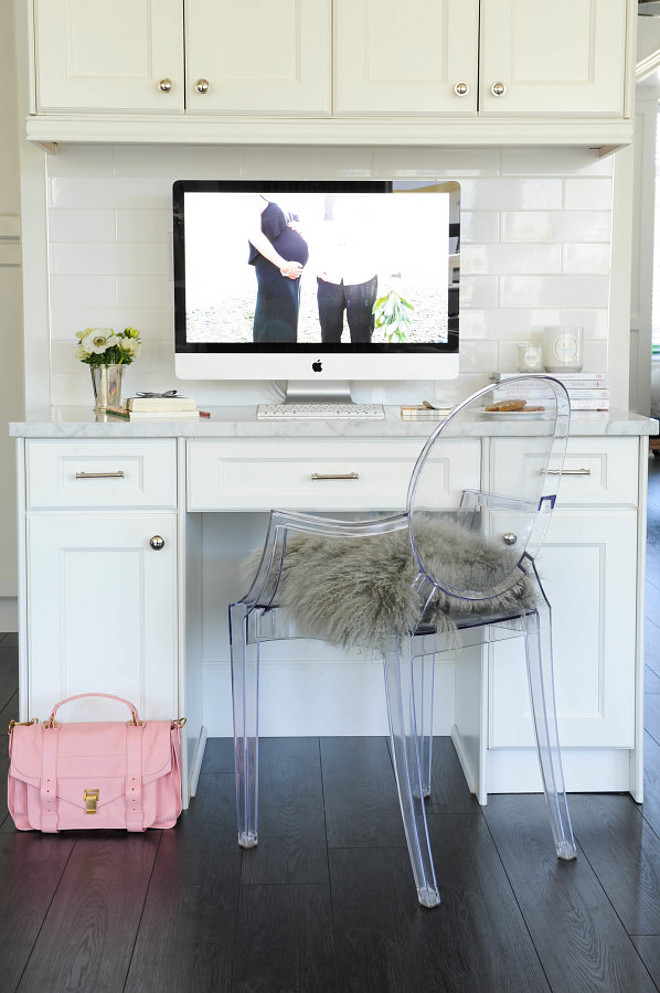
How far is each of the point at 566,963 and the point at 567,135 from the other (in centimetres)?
184

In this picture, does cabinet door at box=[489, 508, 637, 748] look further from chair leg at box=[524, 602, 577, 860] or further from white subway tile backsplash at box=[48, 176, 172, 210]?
white subway tile backsplash at box=[48, 176, 172, 210]

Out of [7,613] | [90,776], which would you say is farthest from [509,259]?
[7,613]

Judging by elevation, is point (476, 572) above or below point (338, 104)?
below

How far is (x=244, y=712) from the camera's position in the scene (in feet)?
7.65

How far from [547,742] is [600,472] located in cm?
61

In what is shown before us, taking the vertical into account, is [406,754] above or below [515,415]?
below

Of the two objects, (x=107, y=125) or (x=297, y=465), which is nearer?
(x=297, y=465)

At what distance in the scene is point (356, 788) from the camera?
265cm

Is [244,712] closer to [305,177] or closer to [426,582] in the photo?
[426,582]

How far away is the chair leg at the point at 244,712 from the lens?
2311mm

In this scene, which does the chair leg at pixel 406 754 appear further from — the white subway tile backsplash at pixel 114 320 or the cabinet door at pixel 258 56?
the cabinet door at pixel 258 56

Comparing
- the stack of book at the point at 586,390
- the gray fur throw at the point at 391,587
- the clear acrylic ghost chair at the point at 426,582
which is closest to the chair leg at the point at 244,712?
the clear acrylic ghost chair at the point at 426,582

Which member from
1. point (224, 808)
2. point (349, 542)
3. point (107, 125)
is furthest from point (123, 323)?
point (224, 808)

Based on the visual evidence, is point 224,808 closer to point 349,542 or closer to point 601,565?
point 349,542
